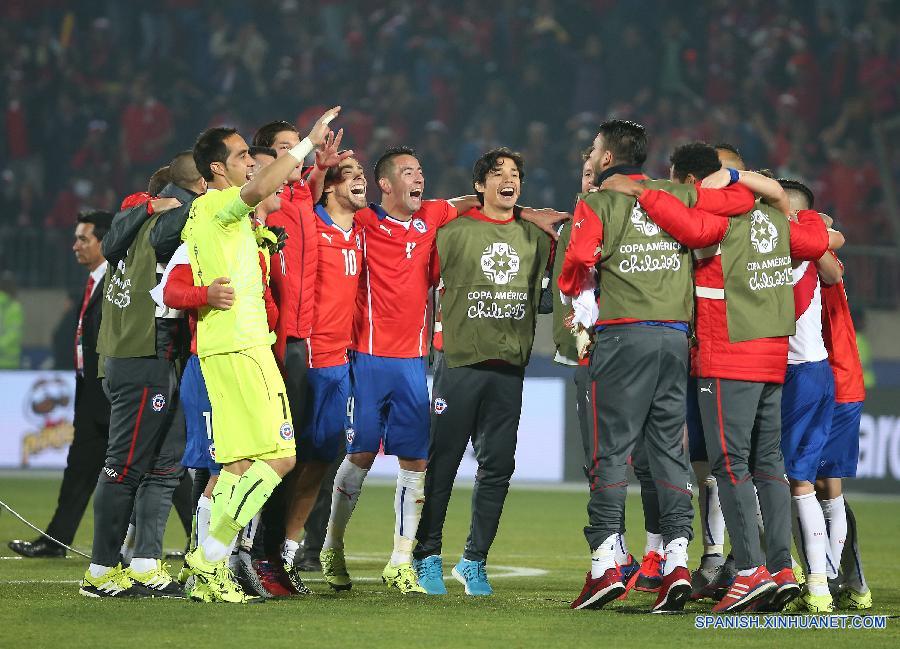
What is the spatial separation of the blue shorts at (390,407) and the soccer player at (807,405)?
6.54 feet

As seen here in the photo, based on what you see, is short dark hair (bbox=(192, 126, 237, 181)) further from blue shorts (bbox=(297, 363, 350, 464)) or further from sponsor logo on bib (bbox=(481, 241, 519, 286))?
sponsor logo on bib (bbox=(481, 241, 519, 286))

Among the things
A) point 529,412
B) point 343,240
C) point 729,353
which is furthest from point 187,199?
point 529,412

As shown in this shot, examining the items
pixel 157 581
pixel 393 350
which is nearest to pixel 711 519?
pixel 393 350

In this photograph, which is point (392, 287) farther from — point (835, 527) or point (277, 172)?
point (835, 527)

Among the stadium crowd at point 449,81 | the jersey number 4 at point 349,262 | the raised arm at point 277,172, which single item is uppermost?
the stadium crowd at point 449,81

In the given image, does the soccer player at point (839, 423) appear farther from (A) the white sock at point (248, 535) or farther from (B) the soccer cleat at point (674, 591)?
(A) the white sock at point (248, 535)

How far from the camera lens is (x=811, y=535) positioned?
7.05m

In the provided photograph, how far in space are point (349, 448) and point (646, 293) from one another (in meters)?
2.10

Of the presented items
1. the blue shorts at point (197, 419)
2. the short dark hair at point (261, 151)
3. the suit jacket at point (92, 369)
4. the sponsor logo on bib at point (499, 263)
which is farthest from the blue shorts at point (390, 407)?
the suit jacket at point (92, 369)

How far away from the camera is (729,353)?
6.82 m

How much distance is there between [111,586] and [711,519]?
3351 millimetres

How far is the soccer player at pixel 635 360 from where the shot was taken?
682 cm

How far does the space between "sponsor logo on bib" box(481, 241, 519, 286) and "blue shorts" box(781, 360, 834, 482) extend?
1.63 m

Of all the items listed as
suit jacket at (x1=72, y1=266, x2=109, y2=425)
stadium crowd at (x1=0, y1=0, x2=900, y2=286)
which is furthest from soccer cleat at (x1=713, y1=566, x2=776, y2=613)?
stadium crowd at (x1=0, y1=0, x2=900, y2=286)
